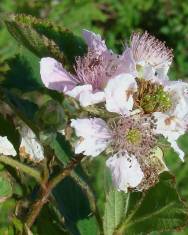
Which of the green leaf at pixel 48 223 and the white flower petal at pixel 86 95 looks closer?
the white flower petal at pixel 86 95

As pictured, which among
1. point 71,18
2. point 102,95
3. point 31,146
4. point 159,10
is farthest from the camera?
point 159,10

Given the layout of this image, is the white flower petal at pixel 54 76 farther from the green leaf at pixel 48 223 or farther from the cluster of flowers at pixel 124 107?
the green leaf at pixel 48 223

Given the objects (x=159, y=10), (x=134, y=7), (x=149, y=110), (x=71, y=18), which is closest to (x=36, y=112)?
(x=149, y=110)

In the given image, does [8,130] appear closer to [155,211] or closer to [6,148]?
[6,148]

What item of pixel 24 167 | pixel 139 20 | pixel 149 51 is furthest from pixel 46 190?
pixel 139 20

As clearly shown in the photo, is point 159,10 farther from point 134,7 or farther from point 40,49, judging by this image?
point 40,49

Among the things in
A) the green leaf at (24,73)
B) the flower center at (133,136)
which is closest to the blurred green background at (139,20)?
the green leaf at (24,73)

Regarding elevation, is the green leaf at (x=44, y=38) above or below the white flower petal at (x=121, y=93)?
above

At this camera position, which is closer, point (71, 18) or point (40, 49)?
point (40, 49)
